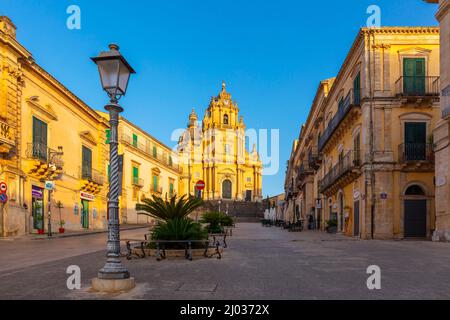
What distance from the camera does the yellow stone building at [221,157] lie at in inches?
3051

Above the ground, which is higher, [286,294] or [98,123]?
[98,123]

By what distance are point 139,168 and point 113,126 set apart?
45.4 meters

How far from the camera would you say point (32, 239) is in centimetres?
2138

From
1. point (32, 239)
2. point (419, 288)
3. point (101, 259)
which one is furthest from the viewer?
point (32, 239)

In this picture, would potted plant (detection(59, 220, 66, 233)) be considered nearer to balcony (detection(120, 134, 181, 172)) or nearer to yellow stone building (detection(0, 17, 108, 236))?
yellow stone building (detection(0, 17, 108, 236))

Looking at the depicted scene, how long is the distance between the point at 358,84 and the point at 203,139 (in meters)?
58.0

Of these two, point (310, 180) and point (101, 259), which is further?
point (310, 180)

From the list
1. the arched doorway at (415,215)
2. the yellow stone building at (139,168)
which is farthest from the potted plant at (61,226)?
the arched doorway at (415,215)

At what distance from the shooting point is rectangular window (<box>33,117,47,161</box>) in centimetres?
2517

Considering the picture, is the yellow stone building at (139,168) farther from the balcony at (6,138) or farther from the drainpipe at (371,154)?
the drainpipe at (371,154)

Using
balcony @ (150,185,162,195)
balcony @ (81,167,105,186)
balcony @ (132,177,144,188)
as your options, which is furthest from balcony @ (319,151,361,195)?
balcony @ (150,185,162,195)

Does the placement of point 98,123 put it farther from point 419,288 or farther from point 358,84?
point 419,288
